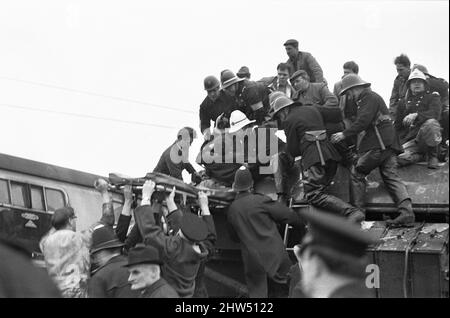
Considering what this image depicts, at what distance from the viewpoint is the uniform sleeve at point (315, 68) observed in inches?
456

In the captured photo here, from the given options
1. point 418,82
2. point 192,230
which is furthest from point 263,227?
point 418,82

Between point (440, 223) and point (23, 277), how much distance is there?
6.05m

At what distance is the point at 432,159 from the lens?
948 centimetres

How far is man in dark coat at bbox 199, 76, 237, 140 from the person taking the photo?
1074 centimetres

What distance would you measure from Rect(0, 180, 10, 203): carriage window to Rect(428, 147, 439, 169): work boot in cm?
649

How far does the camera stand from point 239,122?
1024cm

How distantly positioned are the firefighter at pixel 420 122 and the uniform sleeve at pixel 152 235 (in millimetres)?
3203

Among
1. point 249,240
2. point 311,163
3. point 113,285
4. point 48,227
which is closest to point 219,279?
point 249,240

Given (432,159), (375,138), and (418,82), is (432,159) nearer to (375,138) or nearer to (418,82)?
(375,138)

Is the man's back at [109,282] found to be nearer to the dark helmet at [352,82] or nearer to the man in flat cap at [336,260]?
the man in flat cap at [336,260]

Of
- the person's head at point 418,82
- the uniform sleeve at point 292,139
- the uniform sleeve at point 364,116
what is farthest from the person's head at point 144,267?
the person's head at point 418,82

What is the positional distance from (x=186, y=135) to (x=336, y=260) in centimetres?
772

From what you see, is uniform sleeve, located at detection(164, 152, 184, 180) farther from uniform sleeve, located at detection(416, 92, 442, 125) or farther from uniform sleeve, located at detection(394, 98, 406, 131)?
uniform sleeve, located at detection(416, 92, 442, 125)

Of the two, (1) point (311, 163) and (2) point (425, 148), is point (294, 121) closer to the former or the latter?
(1) point (311, 163)
